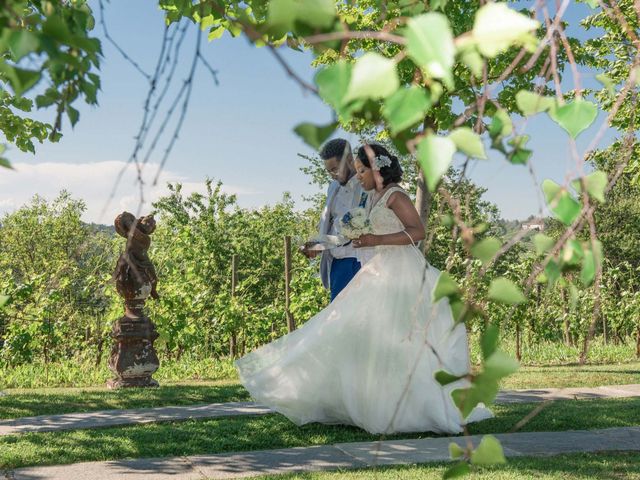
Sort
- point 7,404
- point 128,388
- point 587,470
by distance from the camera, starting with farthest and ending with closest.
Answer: point 128,388 → point 7,404 → point 587,470

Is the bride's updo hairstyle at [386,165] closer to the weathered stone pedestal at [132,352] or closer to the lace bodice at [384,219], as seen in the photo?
the lace bodice at [384,219]

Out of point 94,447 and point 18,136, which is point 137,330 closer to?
point 18,136

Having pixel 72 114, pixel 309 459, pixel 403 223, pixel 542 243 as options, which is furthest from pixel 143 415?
pixel 542 243

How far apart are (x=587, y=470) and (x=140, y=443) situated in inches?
117

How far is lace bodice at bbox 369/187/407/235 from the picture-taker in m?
5.78

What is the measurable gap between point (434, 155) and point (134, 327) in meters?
8.29

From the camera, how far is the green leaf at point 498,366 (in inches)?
48.6

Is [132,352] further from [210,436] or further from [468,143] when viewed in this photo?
[468,143]

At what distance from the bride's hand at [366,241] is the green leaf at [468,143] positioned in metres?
4.63

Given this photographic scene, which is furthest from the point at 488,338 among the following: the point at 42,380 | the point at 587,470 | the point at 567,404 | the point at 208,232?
the point at 208,232

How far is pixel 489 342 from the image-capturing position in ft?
4.24

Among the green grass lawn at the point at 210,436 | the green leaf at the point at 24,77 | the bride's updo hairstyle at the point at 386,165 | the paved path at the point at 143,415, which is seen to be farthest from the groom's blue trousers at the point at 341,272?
the green leaf at the point at 24,77

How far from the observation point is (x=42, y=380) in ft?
34.2

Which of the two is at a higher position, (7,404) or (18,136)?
(18,136)
